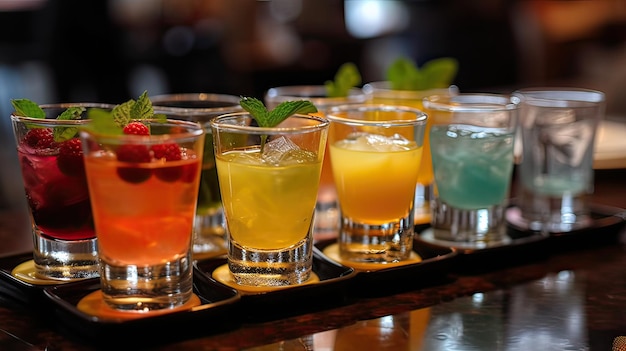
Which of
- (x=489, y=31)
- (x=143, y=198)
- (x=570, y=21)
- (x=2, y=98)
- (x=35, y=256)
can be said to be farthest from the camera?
(x=2, y=98)

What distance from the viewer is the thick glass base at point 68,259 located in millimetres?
1557

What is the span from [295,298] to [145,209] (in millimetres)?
323

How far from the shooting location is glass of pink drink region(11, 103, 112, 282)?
4.93ft

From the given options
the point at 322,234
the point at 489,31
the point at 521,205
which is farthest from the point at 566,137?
the point at 489,31

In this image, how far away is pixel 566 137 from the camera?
2104mm

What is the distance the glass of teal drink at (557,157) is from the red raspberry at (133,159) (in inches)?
43.2

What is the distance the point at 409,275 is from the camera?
5.40 feet

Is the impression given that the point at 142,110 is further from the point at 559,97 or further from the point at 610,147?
the point at 610,147

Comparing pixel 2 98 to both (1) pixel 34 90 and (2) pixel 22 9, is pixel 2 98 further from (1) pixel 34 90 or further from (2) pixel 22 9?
(2) pixel 22 9

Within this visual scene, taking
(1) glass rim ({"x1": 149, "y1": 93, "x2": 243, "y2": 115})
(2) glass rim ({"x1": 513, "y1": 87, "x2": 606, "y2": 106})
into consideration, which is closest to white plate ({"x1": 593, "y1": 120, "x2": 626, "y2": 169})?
(2) glass rim ({"x1": 513, "y1": 87, "x2": 606, "y2": 106})

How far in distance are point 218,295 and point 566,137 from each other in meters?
1.08

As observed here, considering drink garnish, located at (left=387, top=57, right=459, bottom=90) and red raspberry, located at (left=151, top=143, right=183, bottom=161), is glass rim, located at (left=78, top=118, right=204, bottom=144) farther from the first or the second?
drink garnish, located at (left=387, top=57, right=459, bottom=90)

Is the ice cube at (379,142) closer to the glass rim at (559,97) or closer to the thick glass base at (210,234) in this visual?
the thick glass base at (210,234)

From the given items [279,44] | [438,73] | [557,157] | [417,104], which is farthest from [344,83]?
[279,44]
